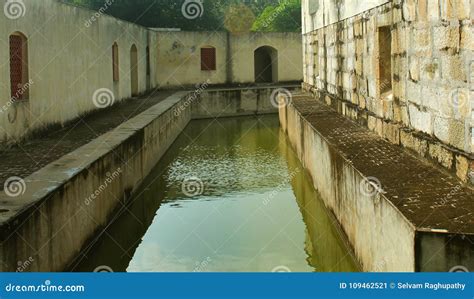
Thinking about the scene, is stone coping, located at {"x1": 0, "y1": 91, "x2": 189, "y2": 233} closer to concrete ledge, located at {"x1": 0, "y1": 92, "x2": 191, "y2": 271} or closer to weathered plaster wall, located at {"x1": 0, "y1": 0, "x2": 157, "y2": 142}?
concrete ledge, located at {"x1": 0, "y1": 92, "x2": 191, "y2": 271}

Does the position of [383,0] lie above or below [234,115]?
above

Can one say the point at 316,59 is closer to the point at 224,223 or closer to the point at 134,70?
the point at 134,70

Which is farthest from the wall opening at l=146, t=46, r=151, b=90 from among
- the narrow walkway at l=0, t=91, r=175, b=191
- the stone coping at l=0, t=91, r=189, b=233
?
the stone coping at l=0, t=91, r=189, b=233

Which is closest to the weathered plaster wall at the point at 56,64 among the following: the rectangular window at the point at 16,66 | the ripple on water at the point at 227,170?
the rectangular window at the point at 16,66

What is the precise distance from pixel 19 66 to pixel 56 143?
47.3 inches

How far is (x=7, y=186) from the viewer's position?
658cm

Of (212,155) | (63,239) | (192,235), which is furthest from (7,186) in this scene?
(212,155)

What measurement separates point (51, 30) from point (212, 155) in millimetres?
4439

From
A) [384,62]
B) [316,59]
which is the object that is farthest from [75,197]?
[316,59]

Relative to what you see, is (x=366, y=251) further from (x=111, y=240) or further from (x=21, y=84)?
(x=21, y=84)

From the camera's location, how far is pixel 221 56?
24875mm

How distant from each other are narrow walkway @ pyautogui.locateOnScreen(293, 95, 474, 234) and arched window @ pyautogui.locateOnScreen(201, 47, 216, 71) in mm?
15448

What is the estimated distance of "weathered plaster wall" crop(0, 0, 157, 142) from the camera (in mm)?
9070

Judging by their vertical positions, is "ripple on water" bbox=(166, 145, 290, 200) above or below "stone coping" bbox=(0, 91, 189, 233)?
below
